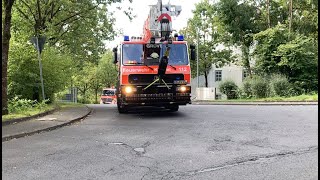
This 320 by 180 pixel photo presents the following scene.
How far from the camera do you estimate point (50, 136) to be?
949cm

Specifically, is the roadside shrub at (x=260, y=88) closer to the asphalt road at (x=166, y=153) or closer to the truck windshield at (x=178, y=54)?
the truck windshield at (x=178, y=54)

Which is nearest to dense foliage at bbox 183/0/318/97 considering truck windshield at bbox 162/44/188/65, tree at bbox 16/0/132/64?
tree at bbox 16/0/132/64

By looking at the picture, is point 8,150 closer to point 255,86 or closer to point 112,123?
point 112,123

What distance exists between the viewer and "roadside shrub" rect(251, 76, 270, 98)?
32.7 m

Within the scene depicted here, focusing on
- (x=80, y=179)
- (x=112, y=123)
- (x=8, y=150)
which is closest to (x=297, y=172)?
(x=80, y=179)

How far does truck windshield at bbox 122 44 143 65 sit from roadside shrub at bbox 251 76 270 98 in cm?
2056

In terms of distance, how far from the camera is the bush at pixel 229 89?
36713 mm

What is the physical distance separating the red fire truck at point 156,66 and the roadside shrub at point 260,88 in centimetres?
1951

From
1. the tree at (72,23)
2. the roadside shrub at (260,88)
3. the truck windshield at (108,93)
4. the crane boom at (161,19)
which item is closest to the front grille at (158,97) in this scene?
the crane boom at (161,19)

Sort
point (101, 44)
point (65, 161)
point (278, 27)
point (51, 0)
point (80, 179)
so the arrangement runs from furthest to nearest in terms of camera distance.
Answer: point (278, 27) → point (101, 44) → point (51, 0) → point (65, 161) → point (80, 179)

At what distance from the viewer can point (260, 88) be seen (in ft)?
108

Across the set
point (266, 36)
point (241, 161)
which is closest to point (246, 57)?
point (266, 36)

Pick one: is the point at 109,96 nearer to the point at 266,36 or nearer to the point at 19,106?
the point at 266,36

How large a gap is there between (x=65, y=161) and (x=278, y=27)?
31867 mm
